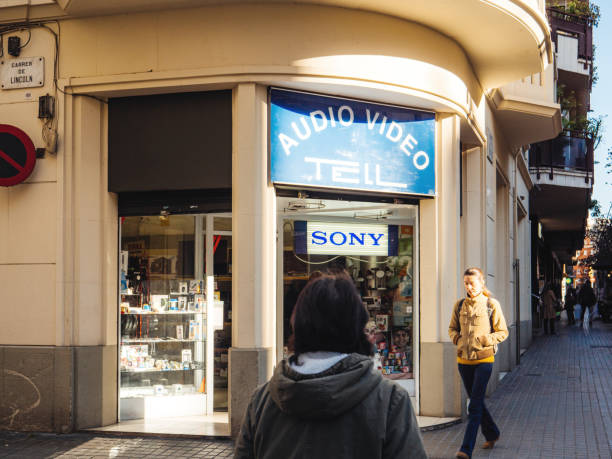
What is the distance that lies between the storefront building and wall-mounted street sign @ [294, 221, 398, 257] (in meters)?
0.02

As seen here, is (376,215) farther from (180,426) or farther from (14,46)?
(14,46)

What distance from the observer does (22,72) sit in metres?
8.90

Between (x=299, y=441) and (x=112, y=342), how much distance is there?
700 centimetres

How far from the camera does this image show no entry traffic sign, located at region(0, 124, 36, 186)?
344 inches

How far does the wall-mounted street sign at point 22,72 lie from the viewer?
29.0 feet

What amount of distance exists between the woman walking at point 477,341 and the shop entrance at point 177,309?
311cm

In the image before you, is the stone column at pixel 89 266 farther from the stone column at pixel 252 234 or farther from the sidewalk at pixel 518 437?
the stone column at pixel 252 234

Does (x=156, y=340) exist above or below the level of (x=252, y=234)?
below

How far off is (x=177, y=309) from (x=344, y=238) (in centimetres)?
229

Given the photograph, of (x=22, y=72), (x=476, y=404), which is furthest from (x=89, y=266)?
(x=476, y=404)

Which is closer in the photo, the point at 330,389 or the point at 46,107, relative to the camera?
the point at 330,389

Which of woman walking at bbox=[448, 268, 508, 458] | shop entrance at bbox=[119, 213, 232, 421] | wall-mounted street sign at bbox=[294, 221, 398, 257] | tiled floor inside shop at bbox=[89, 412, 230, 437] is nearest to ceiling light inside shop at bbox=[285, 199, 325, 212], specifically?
wall-mounted street sign at bbox=[294, 221, 398, 257]

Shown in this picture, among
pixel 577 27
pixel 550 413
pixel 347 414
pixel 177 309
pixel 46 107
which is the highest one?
pixel 577 27

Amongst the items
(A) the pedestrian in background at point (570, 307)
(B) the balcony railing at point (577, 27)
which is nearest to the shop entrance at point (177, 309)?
(B) the balcony railing at point (577, 27)
